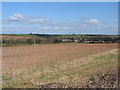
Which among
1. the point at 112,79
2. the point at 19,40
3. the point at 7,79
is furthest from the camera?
the point at 19,40

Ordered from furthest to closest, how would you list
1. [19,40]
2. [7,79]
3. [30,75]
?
[19,40] < [30,75] < [7,79]

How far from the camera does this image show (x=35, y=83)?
8.35 metres

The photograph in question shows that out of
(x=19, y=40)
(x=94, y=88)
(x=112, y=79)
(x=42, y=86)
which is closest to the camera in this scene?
(x=94, y=88)

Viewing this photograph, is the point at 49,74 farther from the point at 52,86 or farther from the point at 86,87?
the point at 86,87

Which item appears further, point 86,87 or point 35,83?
point 35,83

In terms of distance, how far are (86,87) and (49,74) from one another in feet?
10.8

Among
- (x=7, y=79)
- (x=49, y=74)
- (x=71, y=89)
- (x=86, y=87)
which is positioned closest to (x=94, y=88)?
Answer: (x=86, y=87)

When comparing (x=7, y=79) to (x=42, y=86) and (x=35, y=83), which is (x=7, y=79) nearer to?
(x=35, y=83)

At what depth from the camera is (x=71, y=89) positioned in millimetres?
7234

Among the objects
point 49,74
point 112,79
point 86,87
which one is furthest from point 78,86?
point 49,74

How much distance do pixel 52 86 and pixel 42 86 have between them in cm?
44

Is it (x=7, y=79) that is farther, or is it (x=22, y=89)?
(x=7, y=79)

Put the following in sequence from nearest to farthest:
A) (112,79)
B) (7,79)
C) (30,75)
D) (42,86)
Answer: (42,86)
(112,79)
(7,79)
(30,75)

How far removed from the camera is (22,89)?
7.46 metres
